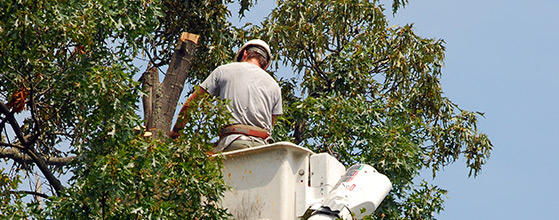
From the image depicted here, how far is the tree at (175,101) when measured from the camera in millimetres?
9969

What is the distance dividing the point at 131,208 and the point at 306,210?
4.97 ft

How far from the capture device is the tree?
997cm

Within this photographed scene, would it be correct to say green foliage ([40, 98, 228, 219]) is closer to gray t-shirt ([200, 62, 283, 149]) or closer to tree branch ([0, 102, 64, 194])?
gray t-shirt ([200, 62, 283, 149])

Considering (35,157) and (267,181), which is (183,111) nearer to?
(267,181)

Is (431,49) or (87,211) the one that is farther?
(431,49)

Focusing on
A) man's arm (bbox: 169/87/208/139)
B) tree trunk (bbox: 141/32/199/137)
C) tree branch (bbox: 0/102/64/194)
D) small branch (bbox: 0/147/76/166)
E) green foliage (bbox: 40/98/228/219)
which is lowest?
green foliage (bbox: 40/98/228/219)

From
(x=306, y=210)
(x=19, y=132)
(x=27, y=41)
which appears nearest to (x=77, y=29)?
(x=27, y=41)

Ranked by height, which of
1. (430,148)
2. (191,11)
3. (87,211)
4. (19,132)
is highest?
(191,11)

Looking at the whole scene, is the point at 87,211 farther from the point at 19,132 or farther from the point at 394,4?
the point at 394,4

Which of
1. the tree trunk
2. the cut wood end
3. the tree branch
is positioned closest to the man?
the tree branch

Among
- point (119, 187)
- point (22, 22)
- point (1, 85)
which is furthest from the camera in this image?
point (1, 85)

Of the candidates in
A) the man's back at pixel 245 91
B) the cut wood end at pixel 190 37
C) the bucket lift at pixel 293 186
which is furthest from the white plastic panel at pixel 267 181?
the cut wood end at pixel 190 37

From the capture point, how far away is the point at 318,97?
16.4m

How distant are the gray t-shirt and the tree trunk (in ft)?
7.34
